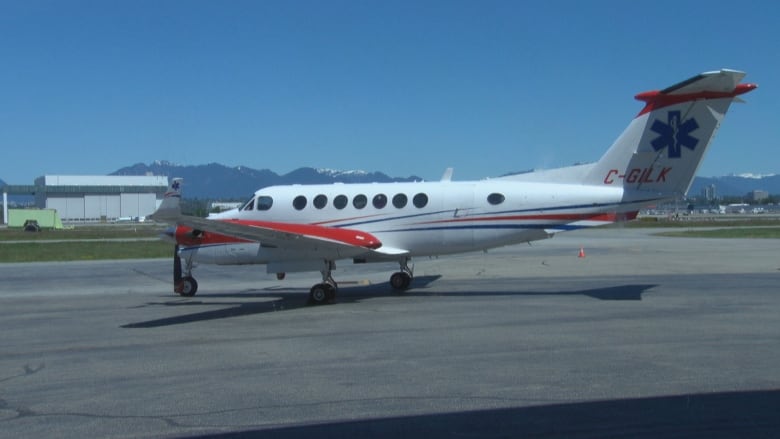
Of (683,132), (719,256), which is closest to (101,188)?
(719,256)

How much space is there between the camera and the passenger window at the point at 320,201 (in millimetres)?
19406

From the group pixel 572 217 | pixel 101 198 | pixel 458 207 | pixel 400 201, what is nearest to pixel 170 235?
pixel 400 201

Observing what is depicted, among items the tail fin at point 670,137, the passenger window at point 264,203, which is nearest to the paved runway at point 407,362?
the passenger window at point 264,203

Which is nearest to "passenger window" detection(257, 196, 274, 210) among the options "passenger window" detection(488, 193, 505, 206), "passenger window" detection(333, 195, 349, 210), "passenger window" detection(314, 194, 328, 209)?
"passenger window" detection(314, 194, 328, 209)

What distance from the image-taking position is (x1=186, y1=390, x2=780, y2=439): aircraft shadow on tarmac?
658cm

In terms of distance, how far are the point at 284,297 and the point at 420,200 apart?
459cm

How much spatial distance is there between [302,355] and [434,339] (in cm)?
228

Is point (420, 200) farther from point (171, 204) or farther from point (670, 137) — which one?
point (171, 204)

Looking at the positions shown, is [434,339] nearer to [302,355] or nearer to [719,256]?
[302,355]

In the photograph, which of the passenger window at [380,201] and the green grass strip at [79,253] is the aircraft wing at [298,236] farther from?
the green grass strip at [79,253]

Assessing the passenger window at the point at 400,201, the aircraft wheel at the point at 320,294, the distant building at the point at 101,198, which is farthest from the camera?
the distant building at the point at 101,198

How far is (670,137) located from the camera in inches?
638

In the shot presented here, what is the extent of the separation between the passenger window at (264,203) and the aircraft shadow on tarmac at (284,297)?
2441 mm

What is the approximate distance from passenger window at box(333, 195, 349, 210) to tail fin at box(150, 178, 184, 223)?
506 cm
